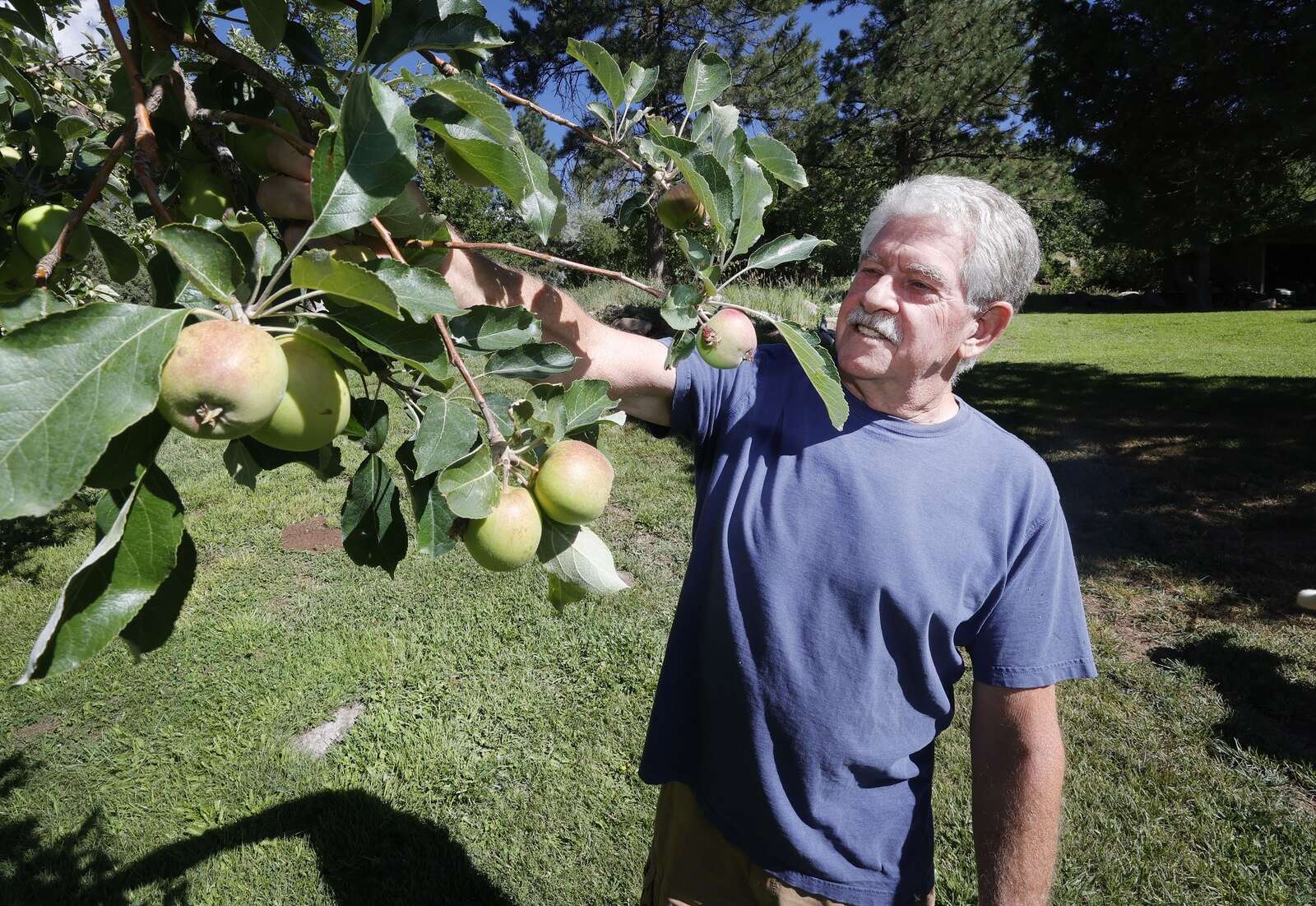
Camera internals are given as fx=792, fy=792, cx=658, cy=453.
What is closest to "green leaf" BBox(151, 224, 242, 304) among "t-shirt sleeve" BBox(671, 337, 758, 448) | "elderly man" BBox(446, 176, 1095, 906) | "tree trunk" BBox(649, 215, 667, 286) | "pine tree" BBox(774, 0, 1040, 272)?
"elderly man" BBox(446, 176, 1095, 906)

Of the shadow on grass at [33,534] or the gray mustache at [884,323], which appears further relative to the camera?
the shadow on grass at [33,534]

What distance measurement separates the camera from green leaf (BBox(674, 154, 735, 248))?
98 centimetres

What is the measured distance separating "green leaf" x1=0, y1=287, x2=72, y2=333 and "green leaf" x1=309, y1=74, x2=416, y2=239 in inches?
9.3

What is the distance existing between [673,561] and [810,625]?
3.56m

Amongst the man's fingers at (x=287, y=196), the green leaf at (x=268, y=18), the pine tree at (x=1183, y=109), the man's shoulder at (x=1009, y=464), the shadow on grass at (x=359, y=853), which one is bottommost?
the shadow on grass at (x=359, y=853)

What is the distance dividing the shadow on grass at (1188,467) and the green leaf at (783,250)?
15.3ft

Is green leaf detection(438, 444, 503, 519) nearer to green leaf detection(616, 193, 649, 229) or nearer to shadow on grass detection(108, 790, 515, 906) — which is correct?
green leaf detection(616, 193, 649, 229)

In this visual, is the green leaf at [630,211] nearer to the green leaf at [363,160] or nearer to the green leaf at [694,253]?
the green leaf at [694,253]

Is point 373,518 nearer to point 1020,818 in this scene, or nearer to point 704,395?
point 704,395

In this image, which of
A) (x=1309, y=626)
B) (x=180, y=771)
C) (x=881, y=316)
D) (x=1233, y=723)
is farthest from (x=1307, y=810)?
(x=180, y=771)

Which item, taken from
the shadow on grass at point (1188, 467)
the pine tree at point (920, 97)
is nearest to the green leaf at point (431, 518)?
the shadow on grass at point (1188, 467)

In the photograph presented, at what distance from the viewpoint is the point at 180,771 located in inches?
136

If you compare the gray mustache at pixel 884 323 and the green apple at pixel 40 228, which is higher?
the green apple at pixel 40 228

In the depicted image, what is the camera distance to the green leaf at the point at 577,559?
1.01 m
